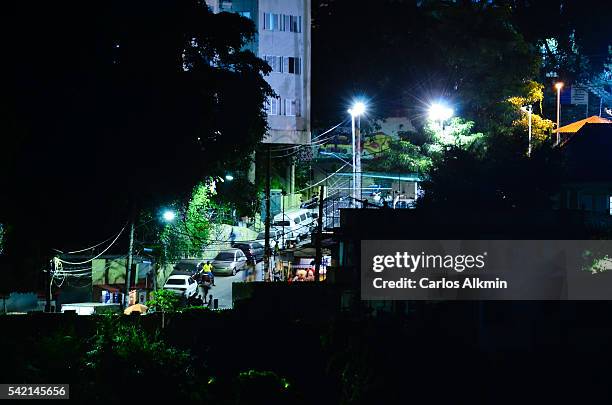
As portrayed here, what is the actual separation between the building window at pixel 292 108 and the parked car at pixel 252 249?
24.4ft

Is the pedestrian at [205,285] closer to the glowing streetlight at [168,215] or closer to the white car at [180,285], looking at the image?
the white car at [180,285]

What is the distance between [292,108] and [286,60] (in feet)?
8.38

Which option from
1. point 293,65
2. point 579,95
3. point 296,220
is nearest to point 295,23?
point 293,65

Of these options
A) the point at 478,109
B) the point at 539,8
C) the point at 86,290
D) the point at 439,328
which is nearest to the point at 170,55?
the point at 86,290

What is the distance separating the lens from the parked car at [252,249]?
29.1m

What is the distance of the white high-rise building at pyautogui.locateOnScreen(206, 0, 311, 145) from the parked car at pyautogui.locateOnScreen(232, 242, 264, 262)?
611 cm

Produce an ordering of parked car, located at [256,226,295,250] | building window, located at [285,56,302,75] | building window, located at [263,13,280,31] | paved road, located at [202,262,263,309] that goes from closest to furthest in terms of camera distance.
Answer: paved road, located at [202,262,263,309], parked car, located at [256,226,295,250], building window, located at [263,13,280,31], building window, located at [285,56,302,75]

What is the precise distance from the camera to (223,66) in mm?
23828

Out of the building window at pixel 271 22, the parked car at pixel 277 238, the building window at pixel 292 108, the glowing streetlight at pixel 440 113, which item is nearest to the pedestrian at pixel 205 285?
the parked car at pixel 277 238

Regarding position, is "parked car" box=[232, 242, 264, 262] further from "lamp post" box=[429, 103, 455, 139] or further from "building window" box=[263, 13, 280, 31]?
"building window" box=[263, 13, 280, 31]

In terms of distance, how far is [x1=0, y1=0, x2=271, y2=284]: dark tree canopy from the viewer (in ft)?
65.9

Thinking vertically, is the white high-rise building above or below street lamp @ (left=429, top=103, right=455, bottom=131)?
above

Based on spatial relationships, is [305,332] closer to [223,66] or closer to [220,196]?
[223,66]

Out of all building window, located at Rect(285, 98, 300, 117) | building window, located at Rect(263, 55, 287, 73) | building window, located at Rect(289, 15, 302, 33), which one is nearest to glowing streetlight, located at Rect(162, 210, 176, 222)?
building window, located at Rect(285, 98, 300, 117)
